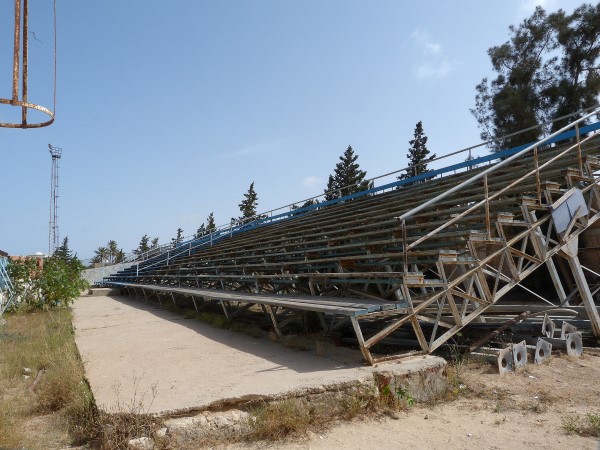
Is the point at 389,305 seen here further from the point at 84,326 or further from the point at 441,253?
the point at 84,326

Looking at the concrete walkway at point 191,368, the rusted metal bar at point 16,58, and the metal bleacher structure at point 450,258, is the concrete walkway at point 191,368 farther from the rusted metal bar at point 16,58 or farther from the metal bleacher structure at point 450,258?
the rusted metal bar at point 16,58

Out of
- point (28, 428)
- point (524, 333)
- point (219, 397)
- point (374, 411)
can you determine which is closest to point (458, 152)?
point (524, 333)

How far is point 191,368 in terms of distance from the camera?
5.52 m

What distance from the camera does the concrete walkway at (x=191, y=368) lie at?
4285 mm

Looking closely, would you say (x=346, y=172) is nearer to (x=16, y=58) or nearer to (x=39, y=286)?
(x=39, y=286)

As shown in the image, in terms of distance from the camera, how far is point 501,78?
28.0m

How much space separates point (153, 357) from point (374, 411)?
338cm

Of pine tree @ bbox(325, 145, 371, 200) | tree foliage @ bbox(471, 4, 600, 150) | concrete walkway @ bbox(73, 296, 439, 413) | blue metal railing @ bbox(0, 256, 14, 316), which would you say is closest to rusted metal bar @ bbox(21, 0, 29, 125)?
concrete walkway @ bbox(73, 296, 439, 413)

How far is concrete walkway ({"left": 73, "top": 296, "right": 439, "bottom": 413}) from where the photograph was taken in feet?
14.1

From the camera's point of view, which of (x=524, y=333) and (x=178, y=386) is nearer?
(x=178, y=386)

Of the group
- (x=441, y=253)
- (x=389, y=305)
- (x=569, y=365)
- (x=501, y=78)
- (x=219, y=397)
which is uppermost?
(x=501, y=78)

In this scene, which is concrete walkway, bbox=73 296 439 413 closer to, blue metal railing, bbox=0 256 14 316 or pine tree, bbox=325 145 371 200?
blue metal railing, bbox=0 256 14 316

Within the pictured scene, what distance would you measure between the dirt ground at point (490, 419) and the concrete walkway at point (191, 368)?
0.54 meters

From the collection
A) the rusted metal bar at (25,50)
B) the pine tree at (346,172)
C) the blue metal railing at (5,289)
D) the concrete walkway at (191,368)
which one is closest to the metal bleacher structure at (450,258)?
the concrete walkway at (191,368)
